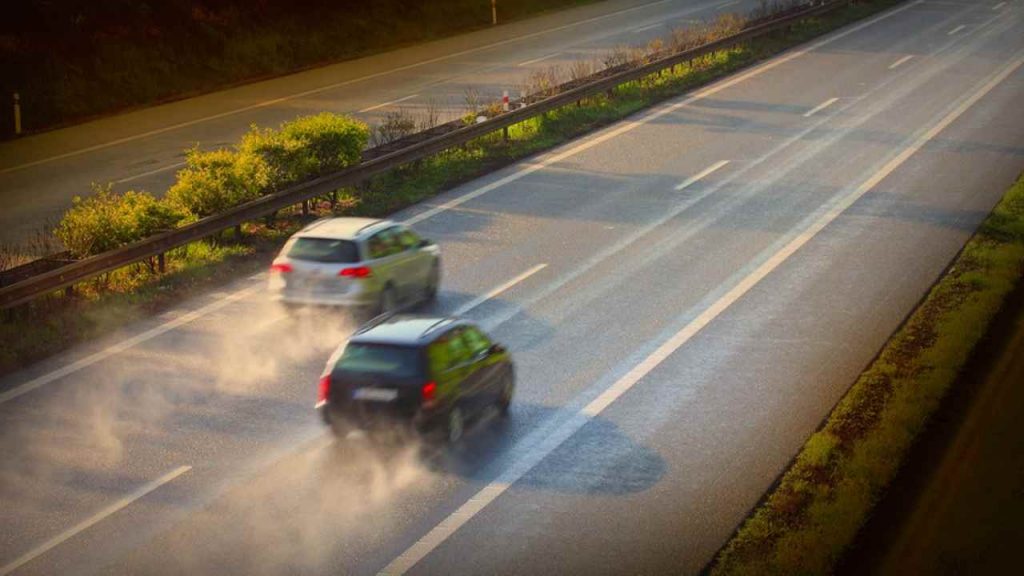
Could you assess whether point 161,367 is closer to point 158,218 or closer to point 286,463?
point 286,463

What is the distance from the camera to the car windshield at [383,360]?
13398 millimetres

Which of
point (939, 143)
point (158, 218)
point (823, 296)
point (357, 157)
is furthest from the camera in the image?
point (939, 143)

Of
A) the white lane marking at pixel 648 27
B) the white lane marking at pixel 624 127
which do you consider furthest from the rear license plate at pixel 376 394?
the white lane marking at pixel 648 27

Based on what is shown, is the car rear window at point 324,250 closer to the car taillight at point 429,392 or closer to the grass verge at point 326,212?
the grass verge at point 326,212

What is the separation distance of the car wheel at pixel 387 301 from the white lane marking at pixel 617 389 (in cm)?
375

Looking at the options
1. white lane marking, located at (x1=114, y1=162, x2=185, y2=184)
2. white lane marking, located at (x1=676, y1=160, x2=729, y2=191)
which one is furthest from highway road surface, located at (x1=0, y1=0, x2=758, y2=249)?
white lane marking, located at (x1=676, y1=160, x2=729, y2=191)

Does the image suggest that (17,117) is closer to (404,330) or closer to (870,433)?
(404,330)

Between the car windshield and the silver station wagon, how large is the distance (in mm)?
3998

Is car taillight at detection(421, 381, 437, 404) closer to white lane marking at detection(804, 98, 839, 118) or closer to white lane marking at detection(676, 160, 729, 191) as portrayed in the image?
white lane marking at detection(676, 160, 729, 191)

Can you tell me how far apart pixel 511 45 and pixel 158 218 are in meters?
27.0

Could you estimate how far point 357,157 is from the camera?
83.7ft

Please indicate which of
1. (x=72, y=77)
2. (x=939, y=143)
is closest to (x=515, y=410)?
(x=939, y=143)

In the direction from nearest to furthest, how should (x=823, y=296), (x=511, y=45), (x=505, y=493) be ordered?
(x=505, y=493) < (x=823, y=296) < (x=511, y=45)

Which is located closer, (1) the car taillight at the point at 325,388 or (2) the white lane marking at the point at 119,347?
(1) the car taillight at the point at 325,388
